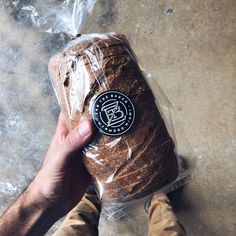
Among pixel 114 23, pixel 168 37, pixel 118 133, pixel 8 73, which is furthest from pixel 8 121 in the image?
pixel 118 133

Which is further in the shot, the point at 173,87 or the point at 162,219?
the point at 173,87

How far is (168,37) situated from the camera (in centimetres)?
171

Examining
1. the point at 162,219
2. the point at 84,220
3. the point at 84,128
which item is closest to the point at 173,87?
the point at 162,219

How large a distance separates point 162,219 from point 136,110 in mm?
693

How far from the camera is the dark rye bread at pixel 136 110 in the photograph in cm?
102

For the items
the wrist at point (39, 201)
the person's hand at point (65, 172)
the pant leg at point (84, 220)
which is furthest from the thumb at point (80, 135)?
the pant leg at point (84, 220)

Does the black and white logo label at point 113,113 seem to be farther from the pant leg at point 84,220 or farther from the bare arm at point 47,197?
the pant leg at point 84,220

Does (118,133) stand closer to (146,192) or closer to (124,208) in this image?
(146,192)

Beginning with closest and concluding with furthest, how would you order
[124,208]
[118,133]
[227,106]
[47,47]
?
[118,133], [124,208], [227,106], [47,47]

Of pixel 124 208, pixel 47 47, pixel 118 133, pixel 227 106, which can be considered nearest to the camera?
pixel 118 133

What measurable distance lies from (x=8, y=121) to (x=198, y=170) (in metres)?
0.89

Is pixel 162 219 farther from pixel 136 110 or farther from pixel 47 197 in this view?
pixel 136 110

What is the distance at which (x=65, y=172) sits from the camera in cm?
121

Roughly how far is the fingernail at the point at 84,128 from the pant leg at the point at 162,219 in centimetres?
63
